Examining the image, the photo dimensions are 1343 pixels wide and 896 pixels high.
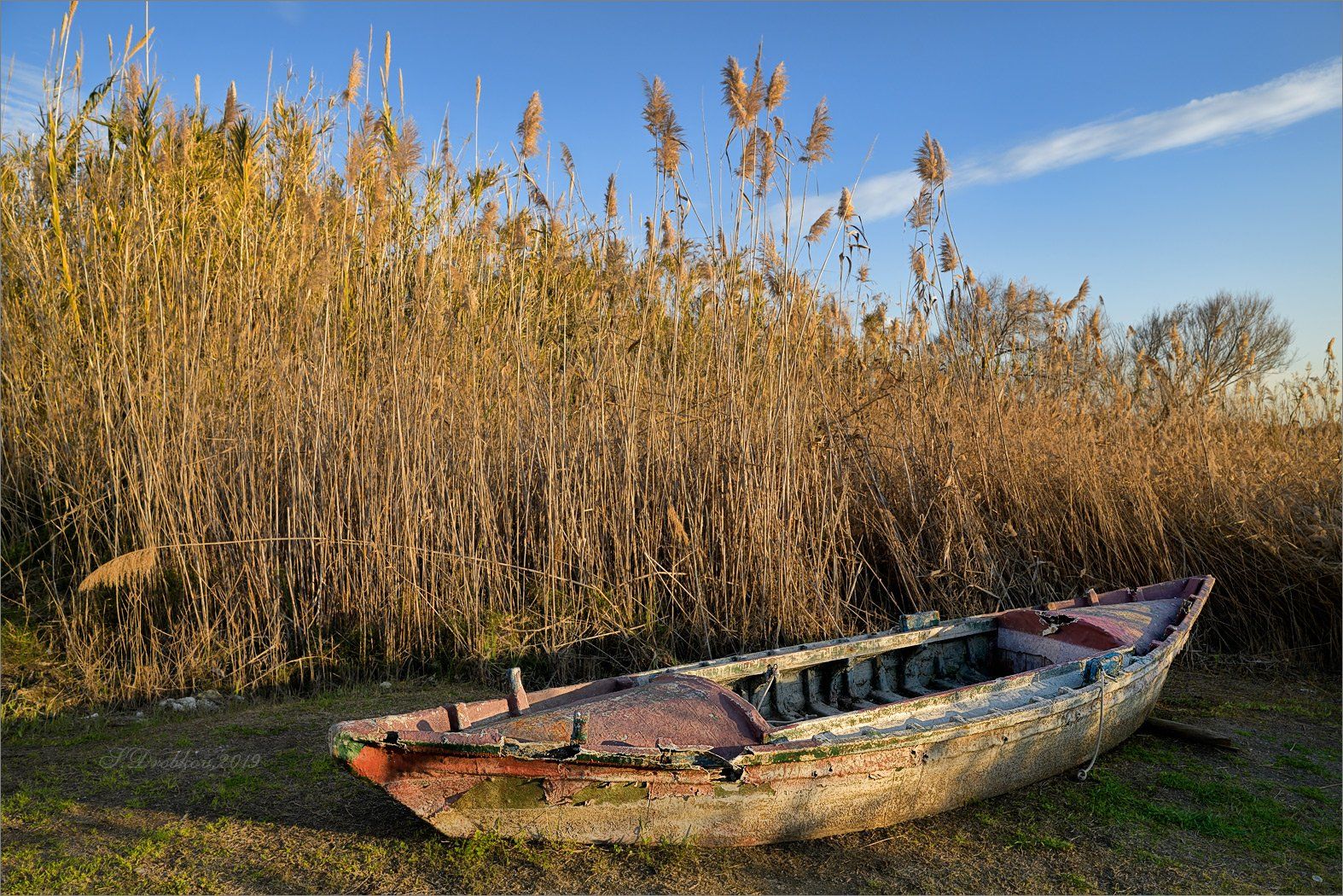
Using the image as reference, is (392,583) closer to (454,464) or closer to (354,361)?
(454,464)

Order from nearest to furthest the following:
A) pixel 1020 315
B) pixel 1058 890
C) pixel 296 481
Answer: pixel 1058 890, pixel 296 481, pixel 1020 315

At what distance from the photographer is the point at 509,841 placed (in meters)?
3.10

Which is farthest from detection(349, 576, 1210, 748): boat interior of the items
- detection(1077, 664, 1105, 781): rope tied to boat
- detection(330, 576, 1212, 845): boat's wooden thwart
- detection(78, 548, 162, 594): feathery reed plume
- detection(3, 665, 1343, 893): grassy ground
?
detection(78, 548, 162, 594): feathery reed plume

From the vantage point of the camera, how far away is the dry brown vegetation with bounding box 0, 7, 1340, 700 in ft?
16.1

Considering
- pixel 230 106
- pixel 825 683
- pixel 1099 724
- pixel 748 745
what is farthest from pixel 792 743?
pixel 230 106

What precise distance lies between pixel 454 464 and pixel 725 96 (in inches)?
103

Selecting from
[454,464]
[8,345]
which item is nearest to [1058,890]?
[454,464]

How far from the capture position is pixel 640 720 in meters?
3.17

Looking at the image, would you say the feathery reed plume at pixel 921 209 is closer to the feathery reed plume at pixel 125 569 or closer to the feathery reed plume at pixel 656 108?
the feathery reed plume at pixel 656 108

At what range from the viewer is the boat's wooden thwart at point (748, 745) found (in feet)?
9.41

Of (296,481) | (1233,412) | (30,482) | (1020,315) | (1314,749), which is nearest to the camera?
(1314,749)

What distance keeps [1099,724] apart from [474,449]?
3.42 metres

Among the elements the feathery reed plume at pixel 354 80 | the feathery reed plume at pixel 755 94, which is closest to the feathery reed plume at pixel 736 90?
the feathery reed plume at pixel 755 94

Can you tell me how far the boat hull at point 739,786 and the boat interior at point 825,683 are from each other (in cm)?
13
